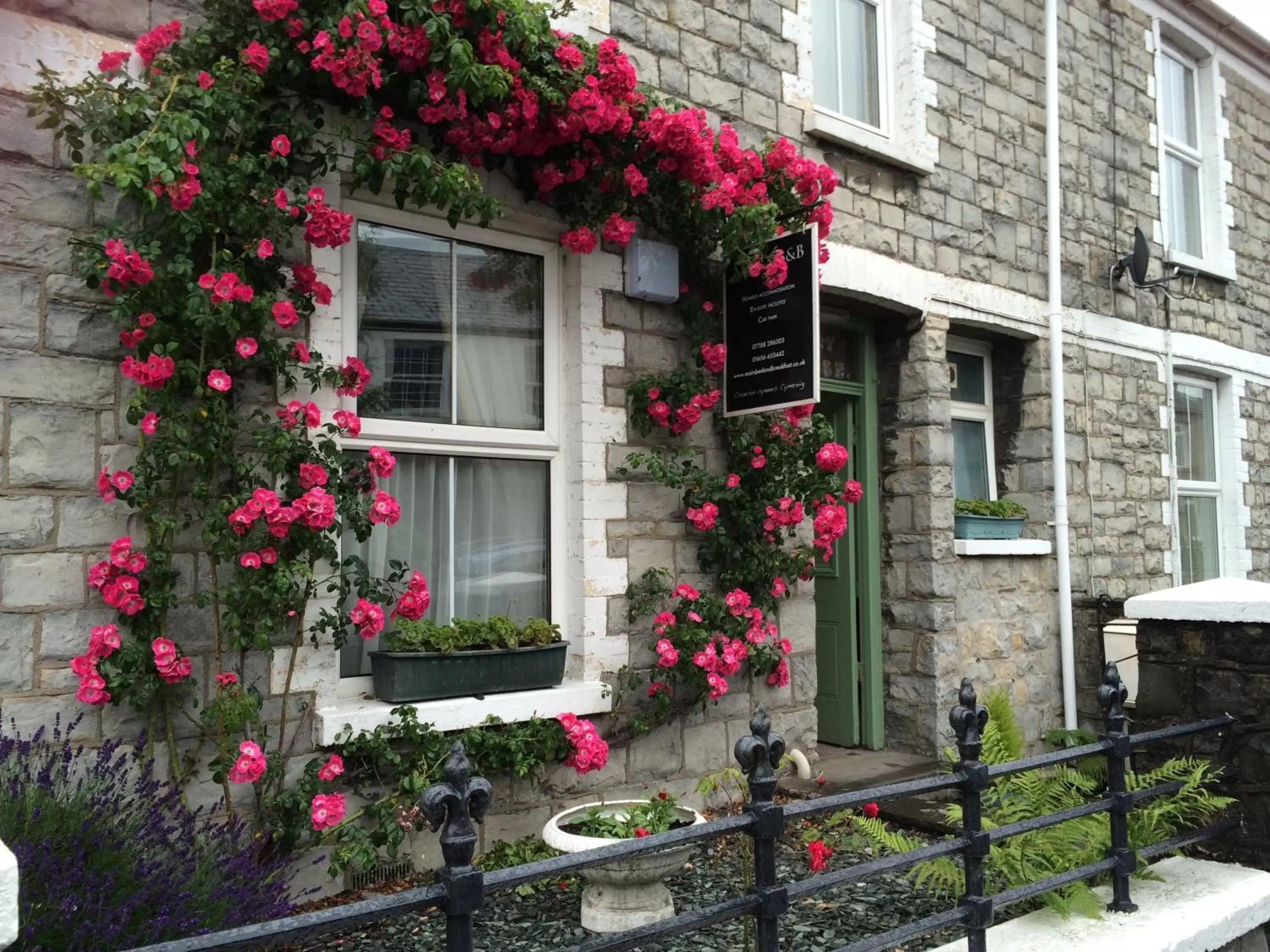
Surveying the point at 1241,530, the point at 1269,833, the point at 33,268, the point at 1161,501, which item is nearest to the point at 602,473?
the point at 33,268

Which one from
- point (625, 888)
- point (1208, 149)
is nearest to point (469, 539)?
point (625, 888)

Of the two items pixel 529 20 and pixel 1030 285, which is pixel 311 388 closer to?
pixel 529 20

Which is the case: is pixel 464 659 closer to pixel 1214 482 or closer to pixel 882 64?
pixel 882 64

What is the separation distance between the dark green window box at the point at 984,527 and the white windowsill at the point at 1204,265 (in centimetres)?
295

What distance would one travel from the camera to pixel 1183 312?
329 inches

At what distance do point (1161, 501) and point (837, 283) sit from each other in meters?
3.94

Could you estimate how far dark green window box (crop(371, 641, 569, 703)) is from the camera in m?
3.95

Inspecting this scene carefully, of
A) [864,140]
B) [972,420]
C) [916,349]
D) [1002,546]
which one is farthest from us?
[972,420]

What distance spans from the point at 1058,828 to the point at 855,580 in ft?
9.02

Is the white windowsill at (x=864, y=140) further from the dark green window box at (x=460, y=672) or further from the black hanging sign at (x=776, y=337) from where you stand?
the dark green window box at (x=460, y=672)

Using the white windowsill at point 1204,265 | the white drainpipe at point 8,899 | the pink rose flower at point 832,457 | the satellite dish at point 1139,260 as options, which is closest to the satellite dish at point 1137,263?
the satellite dish at point 1139,260

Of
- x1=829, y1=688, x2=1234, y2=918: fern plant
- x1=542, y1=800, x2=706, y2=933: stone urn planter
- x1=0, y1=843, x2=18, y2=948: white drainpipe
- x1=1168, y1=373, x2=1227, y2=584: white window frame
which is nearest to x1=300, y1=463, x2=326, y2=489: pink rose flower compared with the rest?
x1=542, y1=800, x2=706, y2=933: stone urn planter

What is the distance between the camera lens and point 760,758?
2.51 m

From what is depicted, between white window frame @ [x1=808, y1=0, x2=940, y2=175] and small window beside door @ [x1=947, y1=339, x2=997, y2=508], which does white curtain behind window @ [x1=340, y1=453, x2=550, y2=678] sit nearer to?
white window frame @ [x1=808, y1=0, x2=940, y2=175]
